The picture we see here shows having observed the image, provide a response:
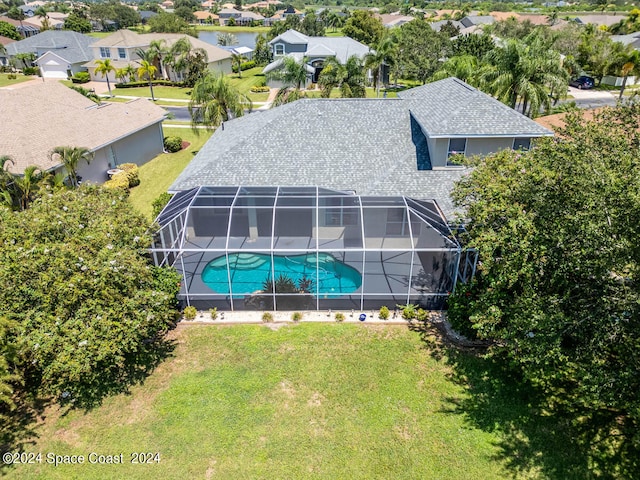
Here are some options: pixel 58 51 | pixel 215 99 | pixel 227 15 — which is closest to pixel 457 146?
pixel 215 99

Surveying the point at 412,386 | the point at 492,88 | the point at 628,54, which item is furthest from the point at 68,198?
the point at 628,54

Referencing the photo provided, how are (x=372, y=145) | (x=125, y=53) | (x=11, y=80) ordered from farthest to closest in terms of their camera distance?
(x=125, y=53)
(x=11, y=80)
(x=372, y=145)

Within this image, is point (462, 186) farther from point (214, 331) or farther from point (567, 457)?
point (214, 331)

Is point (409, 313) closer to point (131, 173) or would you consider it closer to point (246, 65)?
point (131, 173)

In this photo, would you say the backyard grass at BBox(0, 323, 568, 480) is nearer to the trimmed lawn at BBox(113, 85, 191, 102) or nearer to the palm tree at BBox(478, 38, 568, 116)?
the palm tree at BBox(478, 38, 568, 116)

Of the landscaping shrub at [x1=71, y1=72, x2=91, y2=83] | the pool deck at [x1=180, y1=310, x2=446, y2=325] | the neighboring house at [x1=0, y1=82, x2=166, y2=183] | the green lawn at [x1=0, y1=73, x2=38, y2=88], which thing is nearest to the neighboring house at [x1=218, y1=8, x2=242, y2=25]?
the green lawn at [x1=0, y1=73, x2=38, y2=88]

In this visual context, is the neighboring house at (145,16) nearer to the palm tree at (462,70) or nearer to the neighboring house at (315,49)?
the neighboring house at (315,49)

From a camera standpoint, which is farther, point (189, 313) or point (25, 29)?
point (25, 29)
